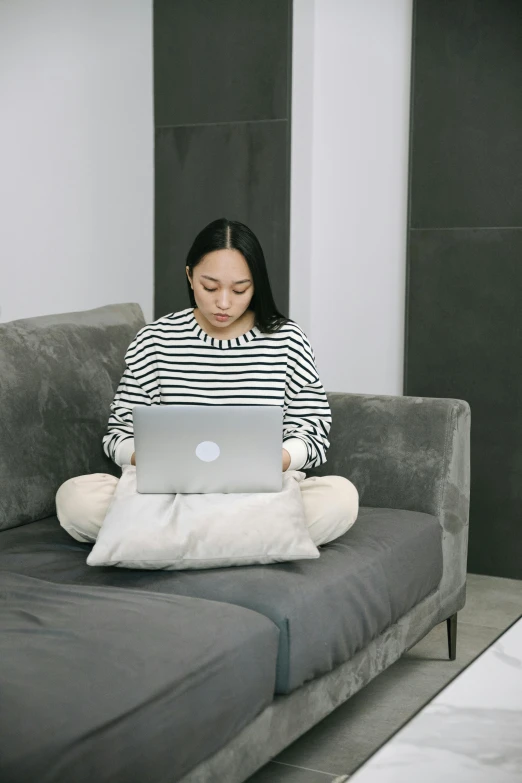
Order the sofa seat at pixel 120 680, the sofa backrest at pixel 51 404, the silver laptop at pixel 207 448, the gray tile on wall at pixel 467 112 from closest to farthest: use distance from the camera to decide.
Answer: the sofa seat at pixel 120 680, the silver laptop at pixel 207 448, the sofa backrest at pixel 51 404, the gray tile on wall at pixel 467 112

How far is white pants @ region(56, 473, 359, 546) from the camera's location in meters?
2.14

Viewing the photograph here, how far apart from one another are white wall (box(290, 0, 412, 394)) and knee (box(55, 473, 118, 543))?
1326 millimetres

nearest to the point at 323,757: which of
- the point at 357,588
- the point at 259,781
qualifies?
the point at 259,781

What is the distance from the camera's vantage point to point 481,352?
128 inches

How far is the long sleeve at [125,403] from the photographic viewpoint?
7.79 feet

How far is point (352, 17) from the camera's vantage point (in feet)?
10.7

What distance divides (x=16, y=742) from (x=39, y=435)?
114cm

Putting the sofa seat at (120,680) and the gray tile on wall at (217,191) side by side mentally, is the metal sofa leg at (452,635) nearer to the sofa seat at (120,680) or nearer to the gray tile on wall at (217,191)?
the sofa seat at (120,680)

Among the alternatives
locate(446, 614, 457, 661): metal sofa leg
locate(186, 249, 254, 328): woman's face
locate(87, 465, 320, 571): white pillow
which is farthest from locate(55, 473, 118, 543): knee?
locate(446, 614, 457, 661): metal sofa leg

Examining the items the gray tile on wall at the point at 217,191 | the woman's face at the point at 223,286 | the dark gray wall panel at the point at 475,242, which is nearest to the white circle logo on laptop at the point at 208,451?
the woman's face at the point at 223,286

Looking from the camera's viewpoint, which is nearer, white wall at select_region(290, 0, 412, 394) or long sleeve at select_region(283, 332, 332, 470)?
long sleeve at select_region(283, 332, 332, 470)

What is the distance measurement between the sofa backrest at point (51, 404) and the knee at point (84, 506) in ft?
0.50

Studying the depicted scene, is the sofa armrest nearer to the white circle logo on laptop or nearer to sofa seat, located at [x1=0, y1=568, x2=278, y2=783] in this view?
the white circle logo on laptop

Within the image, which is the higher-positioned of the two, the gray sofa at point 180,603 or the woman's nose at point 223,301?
the woman's nose at point 223,301
